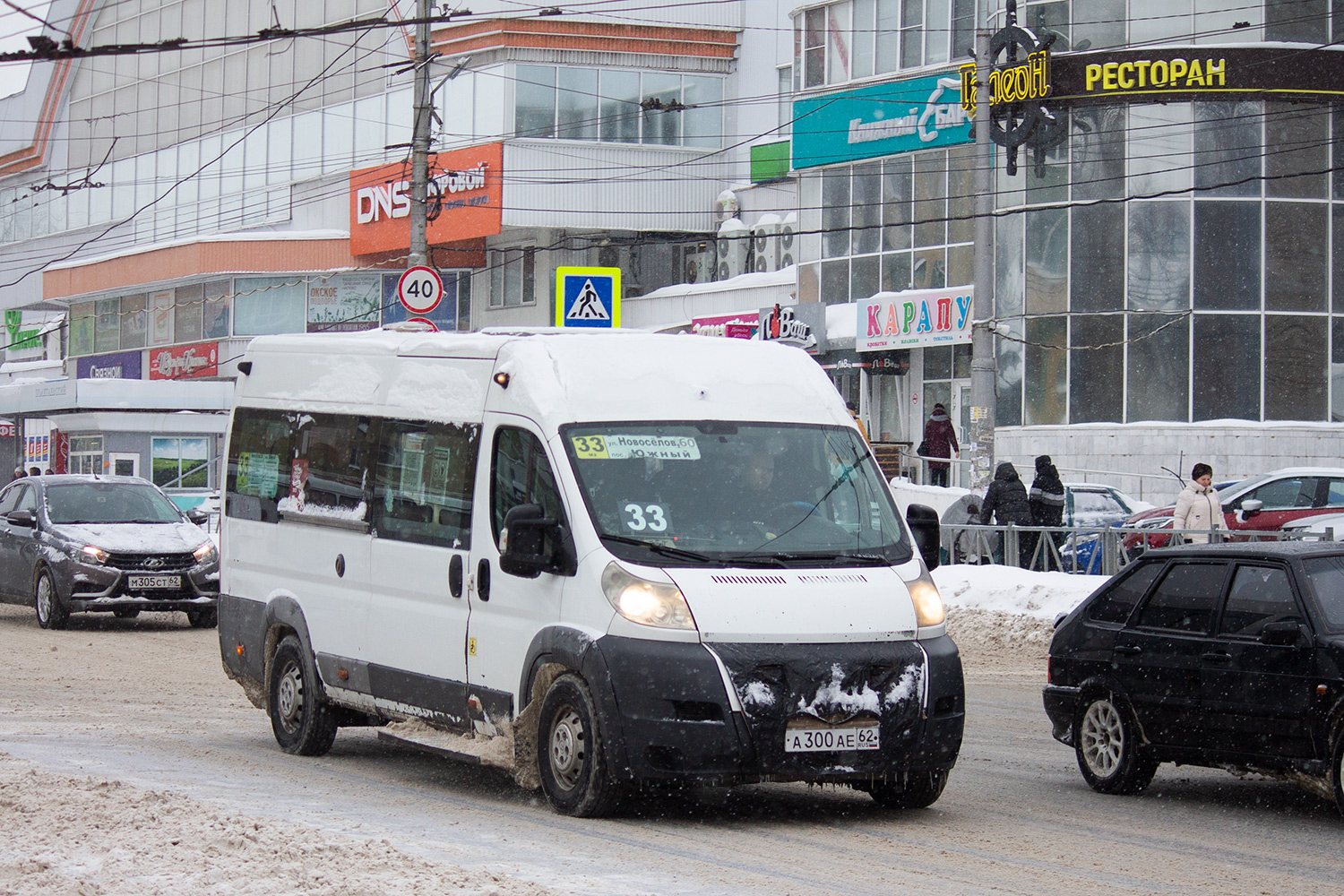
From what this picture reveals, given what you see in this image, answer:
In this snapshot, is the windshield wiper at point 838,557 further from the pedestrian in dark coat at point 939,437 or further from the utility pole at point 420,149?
Answer: the pedestrian in dark coat at point 939,437

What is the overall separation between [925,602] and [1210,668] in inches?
65.9

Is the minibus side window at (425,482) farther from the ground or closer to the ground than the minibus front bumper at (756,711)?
farther from the ground

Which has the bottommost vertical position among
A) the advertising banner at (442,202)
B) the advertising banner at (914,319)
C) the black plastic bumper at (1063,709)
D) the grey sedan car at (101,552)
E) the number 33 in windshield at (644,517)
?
the black plastic bumper at (1063,709)

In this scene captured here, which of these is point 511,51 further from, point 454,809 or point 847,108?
point 454,809

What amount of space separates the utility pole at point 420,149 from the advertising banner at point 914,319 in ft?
45.5

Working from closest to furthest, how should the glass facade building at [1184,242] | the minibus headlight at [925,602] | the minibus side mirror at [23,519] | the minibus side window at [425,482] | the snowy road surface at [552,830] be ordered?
the snowy road surface at [552,830], the minibus headlight at [925,602], the minibus side window at [425,482], the minibus side mirror at [23,519], the glass facade building at [1184,242]

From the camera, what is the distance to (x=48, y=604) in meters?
19.7

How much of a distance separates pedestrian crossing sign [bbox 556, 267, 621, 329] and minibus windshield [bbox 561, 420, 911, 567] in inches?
295

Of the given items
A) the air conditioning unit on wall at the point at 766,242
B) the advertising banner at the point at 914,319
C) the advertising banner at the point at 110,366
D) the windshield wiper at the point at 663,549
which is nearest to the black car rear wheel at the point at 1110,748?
the windshield wiper at the point at 663,549

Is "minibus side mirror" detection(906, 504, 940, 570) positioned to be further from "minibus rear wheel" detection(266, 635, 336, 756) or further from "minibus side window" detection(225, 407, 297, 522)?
"minibus side window" detection(225, 407, 297, 522)

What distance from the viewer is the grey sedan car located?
63.4 feet

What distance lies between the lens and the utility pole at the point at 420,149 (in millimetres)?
25094

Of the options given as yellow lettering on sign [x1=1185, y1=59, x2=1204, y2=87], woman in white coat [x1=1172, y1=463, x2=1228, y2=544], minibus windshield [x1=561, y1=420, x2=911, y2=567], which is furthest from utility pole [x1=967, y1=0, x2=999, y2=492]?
minibus windshield [x1=561, y1=420, x2=911, y2=567]

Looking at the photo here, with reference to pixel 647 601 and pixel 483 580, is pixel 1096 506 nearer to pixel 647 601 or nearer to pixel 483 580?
pixel 483 580
